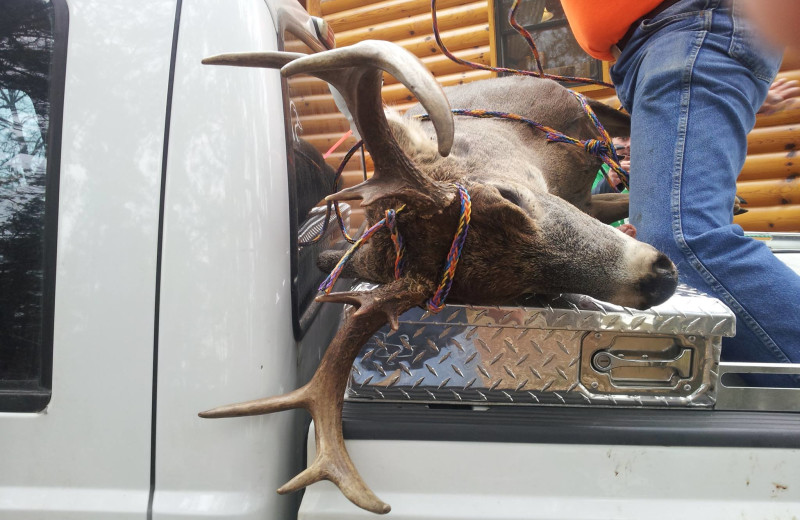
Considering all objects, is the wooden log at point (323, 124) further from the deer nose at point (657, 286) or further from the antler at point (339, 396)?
the deer nose at point (657, 286)

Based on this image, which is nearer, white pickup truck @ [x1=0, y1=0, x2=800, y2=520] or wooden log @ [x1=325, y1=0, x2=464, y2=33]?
white pickup truck @ [x1=0, y1=0, x2=800, y2=520]

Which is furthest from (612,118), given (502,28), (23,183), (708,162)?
(502,28)

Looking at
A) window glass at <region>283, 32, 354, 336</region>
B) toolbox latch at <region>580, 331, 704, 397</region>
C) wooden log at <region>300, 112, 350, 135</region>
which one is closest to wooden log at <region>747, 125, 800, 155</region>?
wooden log at <region>300, 112, 350, 135</region>

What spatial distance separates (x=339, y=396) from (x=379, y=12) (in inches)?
258

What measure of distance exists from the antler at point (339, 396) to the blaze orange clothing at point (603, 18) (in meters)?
1.49

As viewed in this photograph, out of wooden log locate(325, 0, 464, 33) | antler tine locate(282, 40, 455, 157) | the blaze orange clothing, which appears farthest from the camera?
wooden log locate(325, 0, 464, 33)

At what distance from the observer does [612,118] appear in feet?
10.2

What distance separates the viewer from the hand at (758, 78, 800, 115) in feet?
8.05

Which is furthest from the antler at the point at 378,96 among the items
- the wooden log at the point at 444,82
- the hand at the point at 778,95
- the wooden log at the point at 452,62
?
the wooden log at the point at 444,82

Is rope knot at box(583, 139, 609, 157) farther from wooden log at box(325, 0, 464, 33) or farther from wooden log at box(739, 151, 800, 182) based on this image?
wooden log at box(325, 0, 464, 33)

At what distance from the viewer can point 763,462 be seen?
1188 mm

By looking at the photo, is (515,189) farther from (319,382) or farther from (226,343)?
(226,343)

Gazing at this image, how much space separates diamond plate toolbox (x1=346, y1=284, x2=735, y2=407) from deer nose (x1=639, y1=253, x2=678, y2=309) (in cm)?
5

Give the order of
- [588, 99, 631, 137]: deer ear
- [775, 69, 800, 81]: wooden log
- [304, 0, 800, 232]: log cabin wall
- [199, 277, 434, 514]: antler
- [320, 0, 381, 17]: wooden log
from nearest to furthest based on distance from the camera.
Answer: [199, 277, 434, 514]: antler, [588, 99, 631, 137]: deer ear, [775, 69, 800, 81]: wooden log, [304, 0, 800, 232]: log cabin wall, [320, 0, 381, 17]: wooden log
